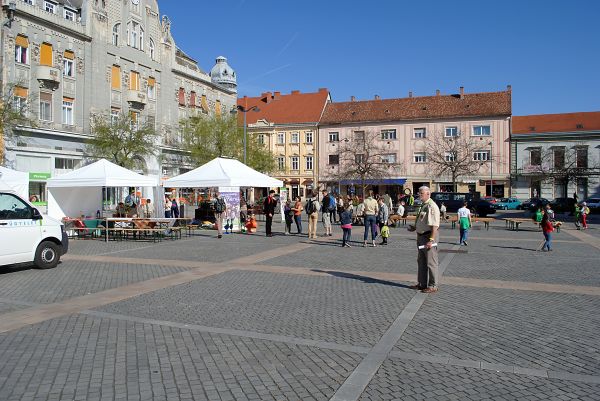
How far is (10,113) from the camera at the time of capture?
24.2 metres

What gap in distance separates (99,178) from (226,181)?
16.5ft

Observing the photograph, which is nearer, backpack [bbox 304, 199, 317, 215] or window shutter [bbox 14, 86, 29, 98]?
backpack [bbox 304, 199, 317, 215]

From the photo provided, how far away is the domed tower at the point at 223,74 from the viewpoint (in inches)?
2591

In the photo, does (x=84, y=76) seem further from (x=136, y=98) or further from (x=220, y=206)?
(x=220, y=206)

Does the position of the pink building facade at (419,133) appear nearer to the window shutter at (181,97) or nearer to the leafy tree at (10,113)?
the window shutter at (181,97)

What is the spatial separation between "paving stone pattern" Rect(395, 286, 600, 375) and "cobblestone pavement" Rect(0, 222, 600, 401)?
0.02m

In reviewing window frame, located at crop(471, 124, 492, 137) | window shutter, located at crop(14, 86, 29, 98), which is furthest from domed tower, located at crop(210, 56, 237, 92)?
window shutter, located at crop(14, 86, 29, 98)

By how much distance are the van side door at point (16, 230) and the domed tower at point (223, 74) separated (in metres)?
56.0

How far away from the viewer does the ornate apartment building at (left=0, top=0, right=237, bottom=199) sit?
30172mm

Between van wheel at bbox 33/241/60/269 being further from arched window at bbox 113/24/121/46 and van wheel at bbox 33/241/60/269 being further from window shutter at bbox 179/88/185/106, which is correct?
window shutter at bbox 179/88/185/106

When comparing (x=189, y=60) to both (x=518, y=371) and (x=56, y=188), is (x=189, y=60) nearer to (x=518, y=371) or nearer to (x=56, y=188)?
(x=56, y=188)

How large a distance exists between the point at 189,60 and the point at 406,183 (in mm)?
27912

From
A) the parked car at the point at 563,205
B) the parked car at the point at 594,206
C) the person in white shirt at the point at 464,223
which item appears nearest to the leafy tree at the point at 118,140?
the person in white shirt at the point at 464,223

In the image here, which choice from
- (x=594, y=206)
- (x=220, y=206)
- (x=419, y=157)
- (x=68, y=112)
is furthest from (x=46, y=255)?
(x=419, y=157)
